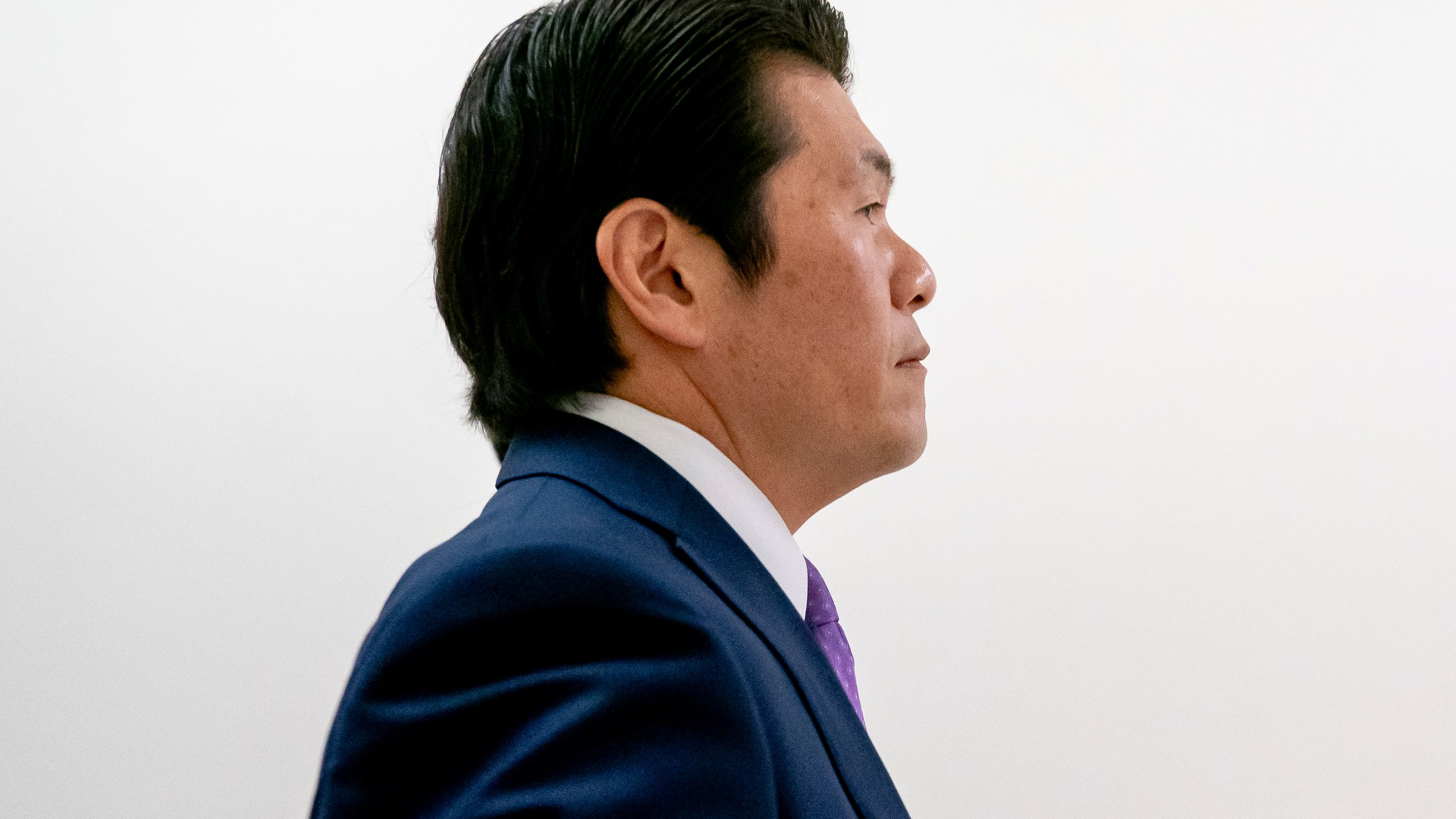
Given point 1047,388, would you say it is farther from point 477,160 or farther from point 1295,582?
point 477,160

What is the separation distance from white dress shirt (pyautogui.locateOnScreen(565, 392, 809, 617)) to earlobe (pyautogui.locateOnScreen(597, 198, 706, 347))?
0.06 m

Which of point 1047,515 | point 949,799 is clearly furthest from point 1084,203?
point 949,799

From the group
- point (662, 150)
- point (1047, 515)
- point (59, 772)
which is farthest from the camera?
point (1047, 515)

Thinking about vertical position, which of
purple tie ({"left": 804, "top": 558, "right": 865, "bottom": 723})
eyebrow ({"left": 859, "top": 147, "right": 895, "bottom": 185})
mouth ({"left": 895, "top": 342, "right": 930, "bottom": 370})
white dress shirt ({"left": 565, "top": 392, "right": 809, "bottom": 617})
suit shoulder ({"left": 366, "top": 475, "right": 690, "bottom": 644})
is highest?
eyebrow ({"left": 859, "top": 147, "right": 895, "bottom": 185})

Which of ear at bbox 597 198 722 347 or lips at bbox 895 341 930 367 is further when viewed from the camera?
lips at bbox 895 341 930 367

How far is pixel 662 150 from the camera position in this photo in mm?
751

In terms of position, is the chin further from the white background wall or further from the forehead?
the white background wall

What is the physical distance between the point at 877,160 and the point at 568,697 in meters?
0.51

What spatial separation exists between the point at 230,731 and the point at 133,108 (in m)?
1.06

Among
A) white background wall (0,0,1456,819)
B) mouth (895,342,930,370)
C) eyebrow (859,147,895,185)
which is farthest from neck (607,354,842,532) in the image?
white background wall (0,0,1456,819)

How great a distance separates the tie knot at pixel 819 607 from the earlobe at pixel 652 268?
0.85 ft

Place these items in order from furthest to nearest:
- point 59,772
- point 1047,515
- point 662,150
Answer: point 1047,515, point 59,772, point 662,150

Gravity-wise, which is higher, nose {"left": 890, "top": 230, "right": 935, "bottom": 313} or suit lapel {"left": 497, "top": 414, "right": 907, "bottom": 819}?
nose {"left": 890, "top": 230, "right": 935, "bottom": 313}

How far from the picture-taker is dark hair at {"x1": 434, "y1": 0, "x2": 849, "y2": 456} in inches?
29.5
